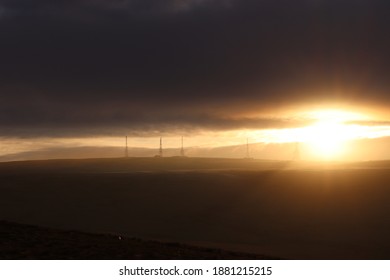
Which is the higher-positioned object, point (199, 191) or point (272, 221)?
point (199, 191)

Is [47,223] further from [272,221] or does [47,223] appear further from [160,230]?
[272,221]

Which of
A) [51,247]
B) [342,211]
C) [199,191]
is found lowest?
[51,247]

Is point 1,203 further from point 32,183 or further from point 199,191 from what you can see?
point 199,191
